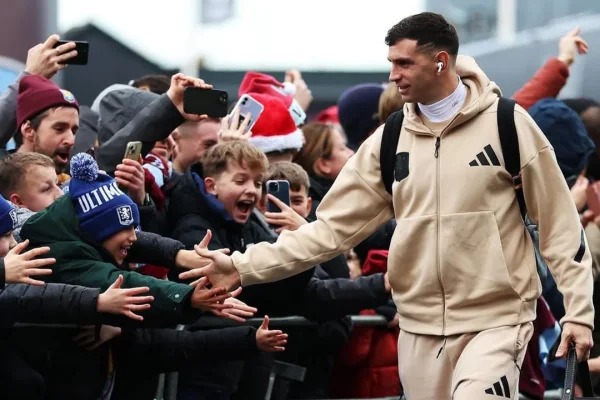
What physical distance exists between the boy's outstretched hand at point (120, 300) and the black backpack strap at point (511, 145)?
1.67 m

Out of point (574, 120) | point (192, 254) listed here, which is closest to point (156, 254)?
point (192, 254)

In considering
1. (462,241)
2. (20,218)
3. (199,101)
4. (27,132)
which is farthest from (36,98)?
(462,241)

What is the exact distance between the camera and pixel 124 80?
19.5 m

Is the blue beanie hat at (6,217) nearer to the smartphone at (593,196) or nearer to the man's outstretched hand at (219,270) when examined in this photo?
the man's outstretched hand at (219,270)

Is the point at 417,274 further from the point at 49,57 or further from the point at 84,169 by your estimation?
the point at 49,57

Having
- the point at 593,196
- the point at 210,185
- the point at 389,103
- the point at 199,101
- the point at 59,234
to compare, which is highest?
the point at 199,101

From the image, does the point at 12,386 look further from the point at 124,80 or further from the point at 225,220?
the point at 124,80

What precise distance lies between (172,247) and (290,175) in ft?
5.31

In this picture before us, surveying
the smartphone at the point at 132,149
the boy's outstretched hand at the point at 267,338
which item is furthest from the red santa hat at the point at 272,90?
the boy's outstretched hand at the point at 267,338

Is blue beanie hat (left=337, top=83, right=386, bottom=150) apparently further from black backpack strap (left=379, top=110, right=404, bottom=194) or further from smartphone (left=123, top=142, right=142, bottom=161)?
black backpack strap (left=379, top=110, right=404, bottom=194)

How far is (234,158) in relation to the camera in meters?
8.62

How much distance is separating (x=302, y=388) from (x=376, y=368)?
1.67 feet

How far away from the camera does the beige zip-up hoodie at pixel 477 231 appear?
287 inches

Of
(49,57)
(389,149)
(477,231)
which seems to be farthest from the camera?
(49,57)
